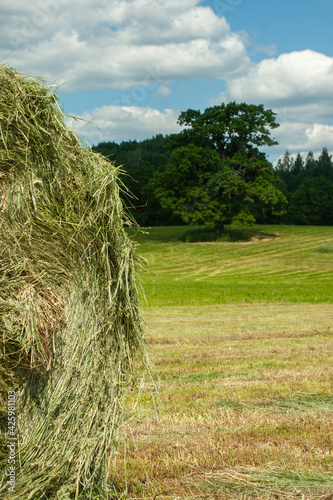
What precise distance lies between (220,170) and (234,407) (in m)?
37.3

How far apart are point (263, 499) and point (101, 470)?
3.56ft

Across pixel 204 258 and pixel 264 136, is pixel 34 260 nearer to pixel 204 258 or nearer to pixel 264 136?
pixel 204 258

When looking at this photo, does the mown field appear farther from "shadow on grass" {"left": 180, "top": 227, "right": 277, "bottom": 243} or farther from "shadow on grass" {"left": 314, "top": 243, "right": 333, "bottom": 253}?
"shadow on grass" {"left": 180, "top": 227, "right": 277, "bottom": 243}

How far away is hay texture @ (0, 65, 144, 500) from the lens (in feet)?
11.2

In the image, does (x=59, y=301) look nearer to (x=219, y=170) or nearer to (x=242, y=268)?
(x=242, y=268)

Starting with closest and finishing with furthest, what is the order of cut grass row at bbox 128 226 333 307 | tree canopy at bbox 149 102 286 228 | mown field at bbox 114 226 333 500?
mown field at bbox 114 226 333 500 < cut grass row at bbox 128 226 333 307 < tree canopy at bbox 149 102 286 228

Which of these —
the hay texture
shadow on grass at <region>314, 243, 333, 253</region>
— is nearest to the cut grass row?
shadow on grass at <region>314, 243, 333, 253</region>

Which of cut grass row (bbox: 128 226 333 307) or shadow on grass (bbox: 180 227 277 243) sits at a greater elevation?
shadow on grass (bbox: 180 227 277 243)

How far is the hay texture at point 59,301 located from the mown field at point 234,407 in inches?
15.6

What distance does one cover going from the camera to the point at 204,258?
33.7 meters

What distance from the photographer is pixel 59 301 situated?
3607 millimetres

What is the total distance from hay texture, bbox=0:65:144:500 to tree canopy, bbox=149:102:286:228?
36.3 meters

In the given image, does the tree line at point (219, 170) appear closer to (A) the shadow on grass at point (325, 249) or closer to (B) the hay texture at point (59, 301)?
(A) the shadow on grass at point (325, 249)

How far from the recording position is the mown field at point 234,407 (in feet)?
11.6
